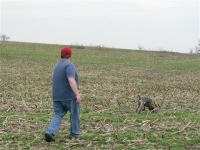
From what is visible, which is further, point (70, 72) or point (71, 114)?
point (71, 114)

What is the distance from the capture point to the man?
27.2 ft

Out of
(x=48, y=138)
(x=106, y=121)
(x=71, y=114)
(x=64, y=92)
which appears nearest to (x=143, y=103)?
(x=106, y=121)

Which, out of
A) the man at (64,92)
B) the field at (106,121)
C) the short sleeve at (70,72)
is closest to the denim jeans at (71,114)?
the man at (64,92)

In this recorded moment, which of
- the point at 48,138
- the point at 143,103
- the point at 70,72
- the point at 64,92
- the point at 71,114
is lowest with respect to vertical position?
the point at 48,138

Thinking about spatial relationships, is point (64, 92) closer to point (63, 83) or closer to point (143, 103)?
point (63, 83)

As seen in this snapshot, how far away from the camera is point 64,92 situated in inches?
331

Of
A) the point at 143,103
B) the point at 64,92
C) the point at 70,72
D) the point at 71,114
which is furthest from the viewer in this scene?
the point at 143,103

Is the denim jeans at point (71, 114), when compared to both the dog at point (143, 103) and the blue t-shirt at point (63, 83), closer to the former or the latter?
the blue t-shirt at point (63, 83)

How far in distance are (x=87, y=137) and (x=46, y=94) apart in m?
6.42

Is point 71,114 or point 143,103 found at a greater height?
point 71,114

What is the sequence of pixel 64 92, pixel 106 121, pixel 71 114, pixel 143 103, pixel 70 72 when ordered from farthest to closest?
pixel 143 103 < pixel 106 121 < pixel 71 114 < pixel 64 92 < pixel 70 72

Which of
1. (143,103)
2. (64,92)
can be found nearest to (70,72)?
(64,92)

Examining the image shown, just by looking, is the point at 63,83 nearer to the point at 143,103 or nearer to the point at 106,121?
the point at 106,121

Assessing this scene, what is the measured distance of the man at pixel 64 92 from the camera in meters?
8.28
